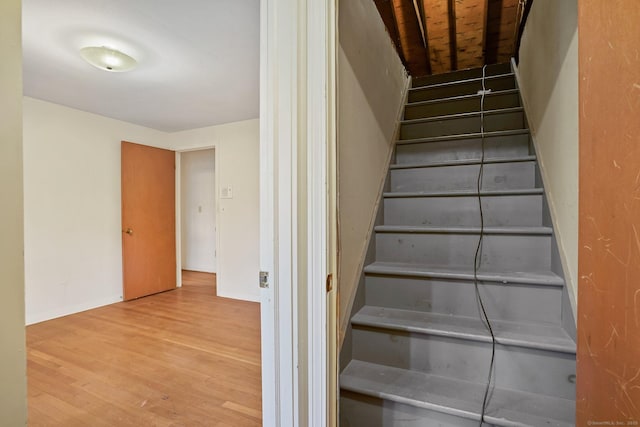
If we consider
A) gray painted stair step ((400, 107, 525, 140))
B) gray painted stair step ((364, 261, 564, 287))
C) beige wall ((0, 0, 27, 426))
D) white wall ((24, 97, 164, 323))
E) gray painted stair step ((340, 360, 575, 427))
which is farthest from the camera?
white wall ((24, 97, 164, 323))

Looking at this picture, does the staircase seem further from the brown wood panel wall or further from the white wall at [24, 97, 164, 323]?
the white wall at [24, 97, 164, 323]

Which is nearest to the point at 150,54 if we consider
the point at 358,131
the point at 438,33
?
the point at 358,131

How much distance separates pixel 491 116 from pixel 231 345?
9.12 ft

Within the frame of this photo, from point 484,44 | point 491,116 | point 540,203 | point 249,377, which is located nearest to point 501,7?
point 484,44

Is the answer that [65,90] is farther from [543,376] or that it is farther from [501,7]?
[501,7]

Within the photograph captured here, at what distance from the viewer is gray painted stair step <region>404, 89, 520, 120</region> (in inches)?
103

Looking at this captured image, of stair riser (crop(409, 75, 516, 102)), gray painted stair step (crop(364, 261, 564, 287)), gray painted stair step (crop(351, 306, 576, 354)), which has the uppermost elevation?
stair riser (crop(409, 75, 516, 102))

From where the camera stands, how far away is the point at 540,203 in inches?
69.4

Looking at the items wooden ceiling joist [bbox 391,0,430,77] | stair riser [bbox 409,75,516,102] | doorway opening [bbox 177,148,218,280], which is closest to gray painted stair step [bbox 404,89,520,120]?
stair riser [bbox 409,75,516,102]

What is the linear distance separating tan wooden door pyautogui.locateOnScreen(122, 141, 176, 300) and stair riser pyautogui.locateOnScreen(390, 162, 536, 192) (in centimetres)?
322

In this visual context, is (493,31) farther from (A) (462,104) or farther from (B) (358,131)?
(B) (358,131)

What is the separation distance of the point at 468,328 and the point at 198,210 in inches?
205

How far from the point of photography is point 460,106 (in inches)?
109

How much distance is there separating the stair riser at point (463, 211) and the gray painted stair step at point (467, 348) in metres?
0.63
